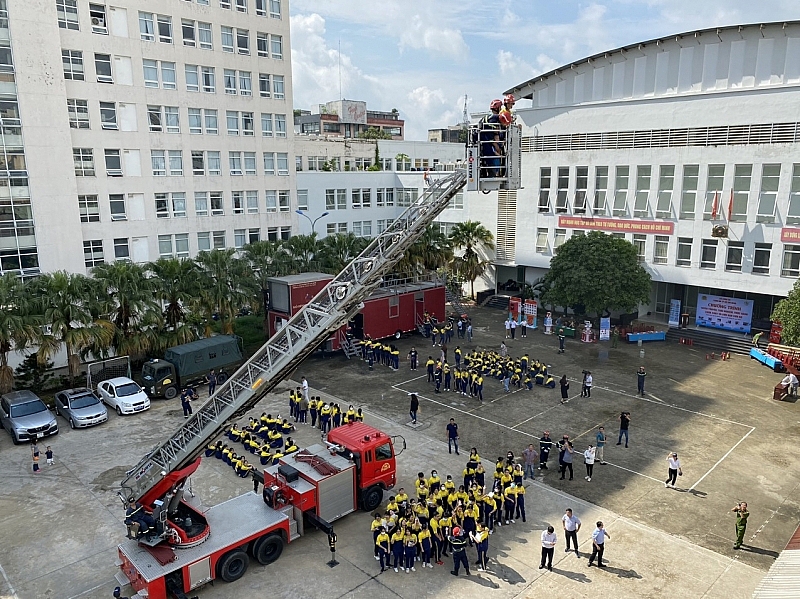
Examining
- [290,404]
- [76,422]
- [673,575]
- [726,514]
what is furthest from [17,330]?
[726,514]

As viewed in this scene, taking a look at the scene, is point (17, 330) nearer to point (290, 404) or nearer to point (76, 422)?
point (76, 422)

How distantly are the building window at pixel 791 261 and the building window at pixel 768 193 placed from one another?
5.99 feet

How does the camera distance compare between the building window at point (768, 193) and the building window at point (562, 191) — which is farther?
the building window at point (562, 191)

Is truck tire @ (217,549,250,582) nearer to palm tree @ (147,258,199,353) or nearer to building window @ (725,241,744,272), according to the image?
palm tree @ (147,258,199,353)

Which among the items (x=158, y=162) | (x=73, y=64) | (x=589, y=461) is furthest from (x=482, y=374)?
(x=73, y=64)

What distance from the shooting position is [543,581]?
47.6 feet

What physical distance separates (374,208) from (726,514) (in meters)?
45.2

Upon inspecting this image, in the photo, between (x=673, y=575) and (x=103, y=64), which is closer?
(x=673, y=575)

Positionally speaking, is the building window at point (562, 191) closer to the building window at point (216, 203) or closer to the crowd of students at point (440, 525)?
the building window at point (216, 203)

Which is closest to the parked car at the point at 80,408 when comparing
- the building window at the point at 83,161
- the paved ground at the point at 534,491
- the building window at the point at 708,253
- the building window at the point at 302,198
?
the paved ground at the point at 534,491

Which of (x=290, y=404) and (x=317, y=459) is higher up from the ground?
(x=317, y=459)

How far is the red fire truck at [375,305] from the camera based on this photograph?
102ft

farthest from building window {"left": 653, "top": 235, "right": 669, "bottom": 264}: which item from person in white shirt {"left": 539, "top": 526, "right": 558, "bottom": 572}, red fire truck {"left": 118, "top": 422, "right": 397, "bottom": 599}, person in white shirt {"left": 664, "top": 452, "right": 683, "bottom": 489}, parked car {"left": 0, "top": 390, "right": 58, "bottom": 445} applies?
parked car {"left": 0, "top": 390, "right": 58, "bottom": 445}

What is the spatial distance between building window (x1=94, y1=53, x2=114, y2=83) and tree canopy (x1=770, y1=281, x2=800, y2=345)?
3935cm
